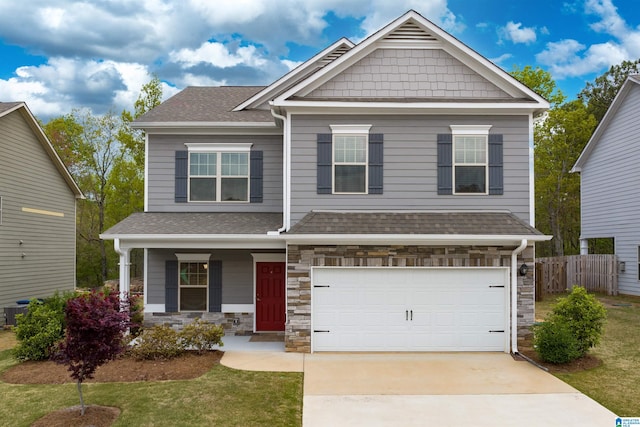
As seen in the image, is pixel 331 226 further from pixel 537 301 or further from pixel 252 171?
pixel 537 301

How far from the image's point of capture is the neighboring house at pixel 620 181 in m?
19.7

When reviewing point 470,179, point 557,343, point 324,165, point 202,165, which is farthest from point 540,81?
point 557,343

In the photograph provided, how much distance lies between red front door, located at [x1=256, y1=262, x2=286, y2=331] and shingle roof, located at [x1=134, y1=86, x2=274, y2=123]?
165 inches

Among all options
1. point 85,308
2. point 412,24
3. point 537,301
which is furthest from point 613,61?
point 85,308

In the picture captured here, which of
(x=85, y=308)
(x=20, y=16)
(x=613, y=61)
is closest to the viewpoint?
(x=85, y=308)

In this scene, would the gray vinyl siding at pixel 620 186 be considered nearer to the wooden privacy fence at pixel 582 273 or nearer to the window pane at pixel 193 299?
the wooden privacy fence at pixel 582 273

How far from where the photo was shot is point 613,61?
118ft

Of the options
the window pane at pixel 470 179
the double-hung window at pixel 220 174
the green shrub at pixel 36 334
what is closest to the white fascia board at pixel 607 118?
the window pane at pixel 470 179

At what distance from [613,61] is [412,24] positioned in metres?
32.0

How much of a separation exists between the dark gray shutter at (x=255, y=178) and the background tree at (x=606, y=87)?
105 feet

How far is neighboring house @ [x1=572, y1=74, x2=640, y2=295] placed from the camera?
19656 millimetres

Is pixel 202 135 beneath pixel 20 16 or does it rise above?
beneath

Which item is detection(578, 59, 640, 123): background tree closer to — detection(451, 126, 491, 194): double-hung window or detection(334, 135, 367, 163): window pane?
detection(451, 126, 491, 194): double-hung window

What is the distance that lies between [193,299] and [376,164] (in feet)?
20.6
